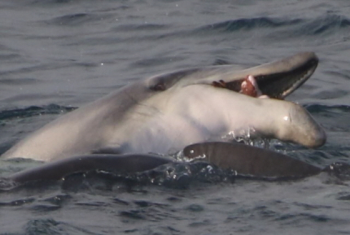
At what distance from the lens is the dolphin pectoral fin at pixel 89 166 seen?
720 cm

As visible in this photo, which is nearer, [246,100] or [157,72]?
[246,100]

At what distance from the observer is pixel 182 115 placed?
333 inches

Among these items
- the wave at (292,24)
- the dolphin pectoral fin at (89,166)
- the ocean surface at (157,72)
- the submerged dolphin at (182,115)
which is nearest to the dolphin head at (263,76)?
the submerged dolphin at (182,115)

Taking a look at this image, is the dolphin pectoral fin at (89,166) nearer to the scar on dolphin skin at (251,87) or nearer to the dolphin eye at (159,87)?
the scar on dolphin skin at (251,87)

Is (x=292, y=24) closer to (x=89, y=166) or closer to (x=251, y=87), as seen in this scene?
(x=251, y=87)

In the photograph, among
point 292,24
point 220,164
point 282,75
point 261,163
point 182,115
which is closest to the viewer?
point 261,163

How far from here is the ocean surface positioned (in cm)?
669

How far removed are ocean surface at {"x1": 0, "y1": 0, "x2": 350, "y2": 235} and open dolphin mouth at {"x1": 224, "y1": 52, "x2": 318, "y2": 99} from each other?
831 millimetres

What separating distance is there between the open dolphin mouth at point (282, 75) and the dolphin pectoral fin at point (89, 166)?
3.82ft

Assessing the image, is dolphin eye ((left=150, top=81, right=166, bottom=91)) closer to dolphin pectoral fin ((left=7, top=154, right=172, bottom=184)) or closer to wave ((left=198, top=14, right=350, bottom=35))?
dolphin pectoral fin ((left=7, top=154, right=172, bottom=184))

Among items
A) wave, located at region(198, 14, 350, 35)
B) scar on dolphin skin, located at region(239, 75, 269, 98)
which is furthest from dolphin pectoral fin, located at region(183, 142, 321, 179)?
wave, located at region(198, 14, 350, 35)

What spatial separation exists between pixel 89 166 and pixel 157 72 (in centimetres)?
613

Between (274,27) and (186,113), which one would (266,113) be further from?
(274,27)

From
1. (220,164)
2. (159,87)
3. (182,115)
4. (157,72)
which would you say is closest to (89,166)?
(220,164)
